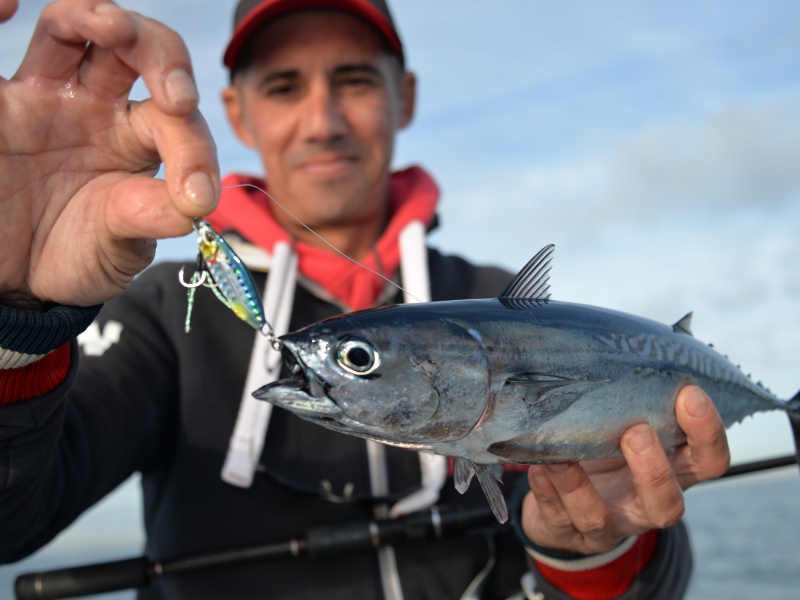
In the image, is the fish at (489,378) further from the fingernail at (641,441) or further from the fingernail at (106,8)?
the fingernail at (106,8)

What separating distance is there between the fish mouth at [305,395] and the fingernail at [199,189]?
0.47 m

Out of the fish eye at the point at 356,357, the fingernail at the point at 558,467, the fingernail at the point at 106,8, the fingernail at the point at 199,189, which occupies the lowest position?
the fingernail at the point at 558,467

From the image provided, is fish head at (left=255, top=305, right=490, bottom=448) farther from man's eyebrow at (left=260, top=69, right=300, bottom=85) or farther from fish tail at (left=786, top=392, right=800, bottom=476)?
man's eyebrow at (left=260, top=69, right=300, bottom=85)

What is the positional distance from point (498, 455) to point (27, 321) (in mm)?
1426

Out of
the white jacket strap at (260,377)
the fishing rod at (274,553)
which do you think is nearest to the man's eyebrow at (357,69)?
the white jacket strap at (260,377)

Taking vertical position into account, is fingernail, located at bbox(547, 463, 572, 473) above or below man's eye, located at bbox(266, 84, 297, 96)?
below

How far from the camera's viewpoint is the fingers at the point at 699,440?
2420mm

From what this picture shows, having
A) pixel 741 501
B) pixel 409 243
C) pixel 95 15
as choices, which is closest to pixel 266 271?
pixel 409 243

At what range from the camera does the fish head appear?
182cm

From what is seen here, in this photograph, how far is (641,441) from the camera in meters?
2.31

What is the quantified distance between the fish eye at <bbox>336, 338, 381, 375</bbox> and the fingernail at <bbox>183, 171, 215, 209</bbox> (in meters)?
0.52

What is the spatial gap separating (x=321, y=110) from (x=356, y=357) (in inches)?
108

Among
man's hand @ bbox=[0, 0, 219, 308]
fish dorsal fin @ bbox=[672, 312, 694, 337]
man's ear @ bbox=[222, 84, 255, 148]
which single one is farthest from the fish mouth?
man's ear @ bbox=[222, 84, 255, 148]

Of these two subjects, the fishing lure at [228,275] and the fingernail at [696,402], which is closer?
the fishing lure at [228,275]
